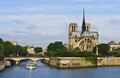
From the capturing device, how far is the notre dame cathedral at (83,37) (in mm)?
141750

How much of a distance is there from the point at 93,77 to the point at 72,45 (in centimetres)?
8134

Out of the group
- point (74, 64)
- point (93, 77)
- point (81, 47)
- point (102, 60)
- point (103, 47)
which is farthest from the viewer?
point (81, 47)

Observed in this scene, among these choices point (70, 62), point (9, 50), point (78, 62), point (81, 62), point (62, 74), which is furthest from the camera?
point (9, 50)

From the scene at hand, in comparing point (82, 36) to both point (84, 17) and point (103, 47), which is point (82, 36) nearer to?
point (84, 17)

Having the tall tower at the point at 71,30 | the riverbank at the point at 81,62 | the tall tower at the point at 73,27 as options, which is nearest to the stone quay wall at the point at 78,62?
the riverbank at the point at 81,62

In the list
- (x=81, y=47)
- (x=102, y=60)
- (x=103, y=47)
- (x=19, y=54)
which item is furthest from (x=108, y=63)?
(x=81, y=47)

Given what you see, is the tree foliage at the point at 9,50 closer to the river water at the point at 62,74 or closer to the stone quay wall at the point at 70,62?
the stone quay wall at the point at 70,62

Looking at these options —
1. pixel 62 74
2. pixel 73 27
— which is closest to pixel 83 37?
pixel 73 27

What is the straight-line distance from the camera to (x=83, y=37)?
468 ft

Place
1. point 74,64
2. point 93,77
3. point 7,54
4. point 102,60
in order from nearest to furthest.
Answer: point 93,77 → point 74,64 → point 102,60 → point 7,54

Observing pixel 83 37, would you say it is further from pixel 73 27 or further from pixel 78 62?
pixel 78 62

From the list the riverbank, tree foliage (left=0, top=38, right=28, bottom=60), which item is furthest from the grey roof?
the riverbank

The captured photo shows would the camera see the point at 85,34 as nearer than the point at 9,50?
No

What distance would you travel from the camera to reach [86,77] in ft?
209
